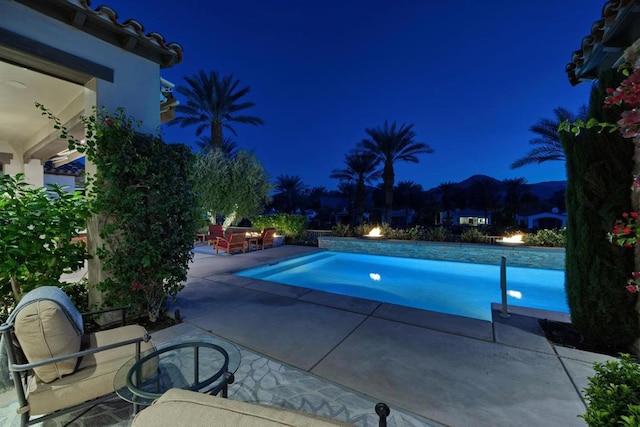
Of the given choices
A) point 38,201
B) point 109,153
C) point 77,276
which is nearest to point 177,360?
point 38,201

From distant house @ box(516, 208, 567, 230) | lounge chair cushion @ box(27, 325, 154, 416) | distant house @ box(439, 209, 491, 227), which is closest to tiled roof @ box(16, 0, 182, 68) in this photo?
lounge chair cushion @ box(27, 325, 154, 416)

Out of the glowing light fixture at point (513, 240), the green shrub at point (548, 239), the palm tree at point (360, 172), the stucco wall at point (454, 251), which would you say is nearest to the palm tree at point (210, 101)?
the palm tree at point (360, 172)

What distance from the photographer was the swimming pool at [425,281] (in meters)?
6.05

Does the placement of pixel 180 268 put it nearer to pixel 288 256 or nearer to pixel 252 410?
pixel 252 410

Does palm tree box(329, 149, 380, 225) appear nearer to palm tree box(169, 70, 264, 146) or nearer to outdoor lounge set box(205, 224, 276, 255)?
palm tree box(169, 70, 264, 146)

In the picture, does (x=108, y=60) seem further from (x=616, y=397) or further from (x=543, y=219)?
(x=543, y=219)

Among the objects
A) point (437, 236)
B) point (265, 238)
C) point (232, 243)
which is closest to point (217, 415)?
point (232, 243)

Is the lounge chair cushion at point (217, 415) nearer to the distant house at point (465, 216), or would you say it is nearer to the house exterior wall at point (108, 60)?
the house exterior wall at point (108, 60)

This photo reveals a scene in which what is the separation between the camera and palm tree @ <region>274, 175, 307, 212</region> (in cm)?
3412

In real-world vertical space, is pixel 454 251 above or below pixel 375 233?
below

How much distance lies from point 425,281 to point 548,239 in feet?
15.8

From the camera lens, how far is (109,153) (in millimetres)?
3350

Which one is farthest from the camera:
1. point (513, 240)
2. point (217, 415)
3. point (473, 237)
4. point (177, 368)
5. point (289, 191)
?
point (289, 191)

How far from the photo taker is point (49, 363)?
167 cm
